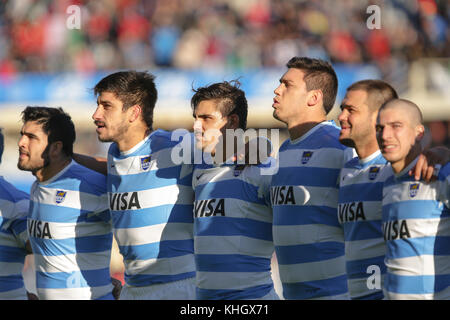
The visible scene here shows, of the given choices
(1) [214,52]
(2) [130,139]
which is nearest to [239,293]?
(2) [130,139]

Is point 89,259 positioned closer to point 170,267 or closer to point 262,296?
point 170,267

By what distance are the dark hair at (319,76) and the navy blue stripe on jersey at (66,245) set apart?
200cm

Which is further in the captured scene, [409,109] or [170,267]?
[170,267]

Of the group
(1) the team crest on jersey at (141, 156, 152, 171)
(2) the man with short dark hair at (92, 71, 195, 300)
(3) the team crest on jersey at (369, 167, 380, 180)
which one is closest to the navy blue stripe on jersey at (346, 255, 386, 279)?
(3) the team crest on jersey at (369, 167, 380, 180)

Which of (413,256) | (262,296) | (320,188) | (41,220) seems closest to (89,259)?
(41,220)

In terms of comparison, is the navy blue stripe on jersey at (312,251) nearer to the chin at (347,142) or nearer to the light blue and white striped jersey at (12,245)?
the chin at (347,142)

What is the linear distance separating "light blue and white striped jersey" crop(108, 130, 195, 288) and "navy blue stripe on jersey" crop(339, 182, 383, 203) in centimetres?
125

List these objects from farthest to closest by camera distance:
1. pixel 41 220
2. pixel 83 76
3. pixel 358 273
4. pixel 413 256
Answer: pixel 83 76, pixel 41 220, pixel 358 273, pixel 413 256

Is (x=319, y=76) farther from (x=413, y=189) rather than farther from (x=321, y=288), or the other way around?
(x=321, y=288)

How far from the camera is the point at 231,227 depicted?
17.2 feet

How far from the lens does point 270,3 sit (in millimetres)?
18219

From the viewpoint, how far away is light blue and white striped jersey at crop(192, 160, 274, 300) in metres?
5.20

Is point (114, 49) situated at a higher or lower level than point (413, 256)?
higher

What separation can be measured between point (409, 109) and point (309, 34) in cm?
1220
